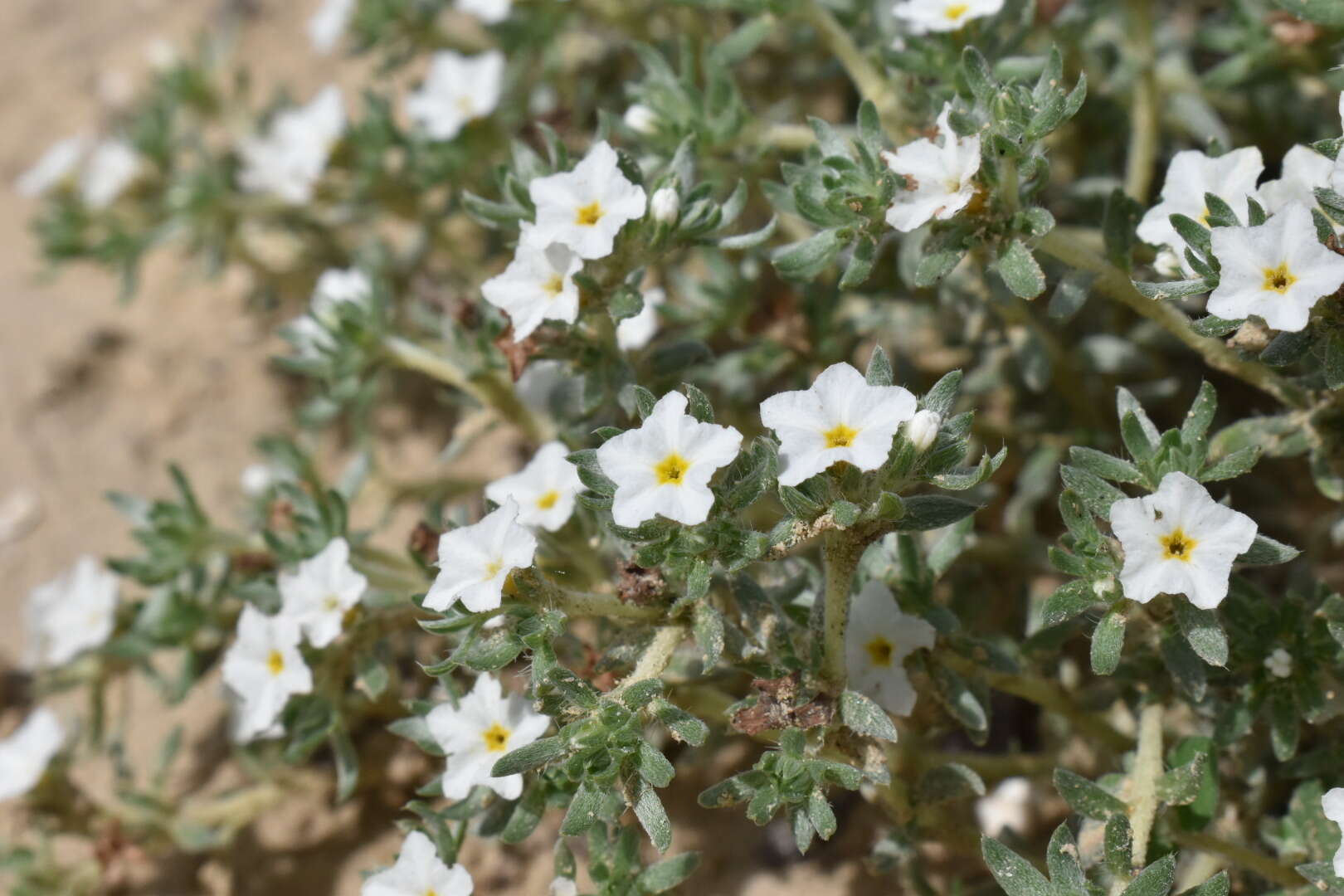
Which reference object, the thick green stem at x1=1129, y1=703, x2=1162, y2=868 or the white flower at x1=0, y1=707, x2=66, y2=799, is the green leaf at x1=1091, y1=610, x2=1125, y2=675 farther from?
the white flower at x1=0, y1=707, x2=66, y2=799

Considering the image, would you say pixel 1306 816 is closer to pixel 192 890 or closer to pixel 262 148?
pixel 192 890

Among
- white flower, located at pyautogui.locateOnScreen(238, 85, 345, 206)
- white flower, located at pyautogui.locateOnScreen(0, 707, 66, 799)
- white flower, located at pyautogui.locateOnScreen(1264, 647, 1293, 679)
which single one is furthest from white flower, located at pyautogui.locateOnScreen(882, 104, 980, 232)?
white flower, located at pyautogui.locateOnScreen(0, 707, 66, 799)

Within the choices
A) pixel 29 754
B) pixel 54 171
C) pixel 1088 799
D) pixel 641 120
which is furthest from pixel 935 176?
pixel 54 171

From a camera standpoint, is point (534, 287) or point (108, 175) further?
point (108, 175)

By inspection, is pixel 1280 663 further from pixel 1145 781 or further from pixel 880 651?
pixel 880 651

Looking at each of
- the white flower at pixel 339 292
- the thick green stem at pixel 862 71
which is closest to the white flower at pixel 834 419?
the thick green stem at pixel 862 71

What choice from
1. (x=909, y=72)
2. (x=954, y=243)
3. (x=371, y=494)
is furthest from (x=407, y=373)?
(x=954, y=243)
